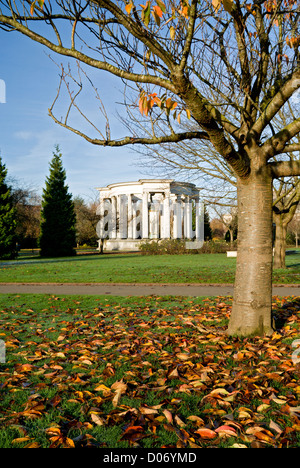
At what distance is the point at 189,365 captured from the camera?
14.3 feet

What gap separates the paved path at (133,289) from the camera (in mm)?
10625

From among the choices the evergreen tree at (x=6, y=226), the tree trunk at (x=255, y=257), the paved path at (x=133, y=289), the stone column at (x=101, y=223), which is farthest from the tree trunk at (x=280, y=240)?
the stone column at (x=101, y=223)

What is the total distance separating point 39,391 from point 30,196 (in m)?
47.1

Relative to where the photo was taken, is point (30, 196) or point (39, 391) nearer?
point (39, 391)

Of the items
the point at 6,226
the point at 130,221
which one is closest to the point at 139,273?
the point at 6,226

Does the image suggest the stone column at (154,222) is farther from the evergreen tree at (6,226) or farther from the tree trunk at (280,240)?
the tree trunk at (280,240)

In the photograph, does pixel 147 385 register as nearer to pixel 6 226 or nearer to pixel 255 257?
pixel 255 257

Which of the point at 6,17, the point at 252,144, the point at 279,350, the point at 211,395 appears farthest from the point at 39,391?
the point at 6,17

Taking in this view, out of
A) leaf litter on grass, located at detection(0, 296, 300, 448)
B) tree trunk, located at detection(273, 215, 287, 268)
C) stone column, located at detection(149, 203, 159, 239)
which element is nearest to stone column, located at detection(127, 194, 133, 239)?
stone column, located at detection(149, 203, 159, 239)

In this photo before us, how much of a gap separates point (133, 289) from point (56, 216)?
31.8 metres

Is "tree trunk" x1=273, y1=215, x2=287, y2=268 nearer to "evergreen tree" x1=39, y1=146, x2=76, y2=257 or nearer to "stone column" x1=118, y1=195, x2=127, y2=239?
"evergreen tree" x1=39, y1=146, x2=76, y2=257

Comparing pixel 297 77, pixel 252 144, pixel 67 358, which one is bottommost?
pixel 67 358

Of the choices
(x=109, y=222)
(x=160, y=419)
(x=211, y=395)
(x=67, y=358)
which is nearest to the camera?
(x=160, y=419)

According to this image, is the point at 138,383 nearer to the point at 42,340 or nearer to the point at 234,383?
the point at 234,383
